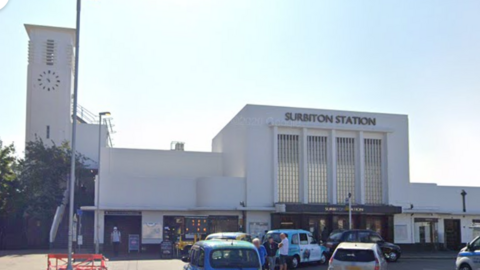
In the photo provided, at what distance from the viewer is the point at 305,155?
35.9m

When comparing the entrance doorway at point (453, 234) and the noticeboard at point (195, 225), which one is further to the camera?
the entrance doorway at point (453, 234)

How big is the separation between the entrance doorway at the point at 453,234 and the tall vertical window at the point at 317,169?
9.48 m

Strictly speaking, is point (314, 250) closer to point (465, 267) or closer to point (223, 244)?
point (465, 267)

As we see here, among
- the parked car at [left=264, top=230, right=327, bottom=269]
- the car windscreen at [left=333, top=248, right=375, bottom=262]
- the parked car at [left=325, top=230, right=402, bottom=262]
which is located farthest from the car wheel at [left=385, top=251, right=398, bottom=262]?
the car windscreen at [left=333, top=248, right=375, bottom=262]

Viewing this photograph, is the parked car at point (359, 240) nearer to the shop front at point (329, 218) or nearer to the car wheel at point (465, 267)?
the shop front at point (329, 218)

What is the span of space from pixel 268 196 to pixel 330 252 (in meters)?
8.24

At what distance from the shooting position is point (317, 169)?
36312 millimetres

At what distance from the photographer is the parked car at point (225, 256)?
12742 millimetres

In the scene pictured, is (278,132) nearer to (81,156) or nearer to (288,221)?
(288,221)

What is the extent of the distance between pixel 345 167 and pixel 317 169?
6.83ft

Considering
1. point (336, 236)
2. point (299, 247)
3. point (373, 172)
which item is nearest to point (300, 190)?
point (373, 172)

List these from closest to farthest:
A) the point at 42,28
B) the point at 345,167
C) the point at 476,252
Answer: the point at 476,252 → the point at 345,167 → the point at 42,28

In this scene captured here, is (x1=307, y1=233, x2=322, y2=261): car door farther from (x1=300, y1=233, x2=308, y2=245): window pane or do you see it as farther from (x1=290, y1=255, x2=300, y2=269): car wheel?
(x1=290, y1=255, x2=300, y2=269): car wheel

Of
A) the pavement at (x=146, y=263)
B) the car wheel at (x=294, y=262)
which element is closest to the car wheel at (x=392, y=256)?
the pavement at (x=146, y=263)
